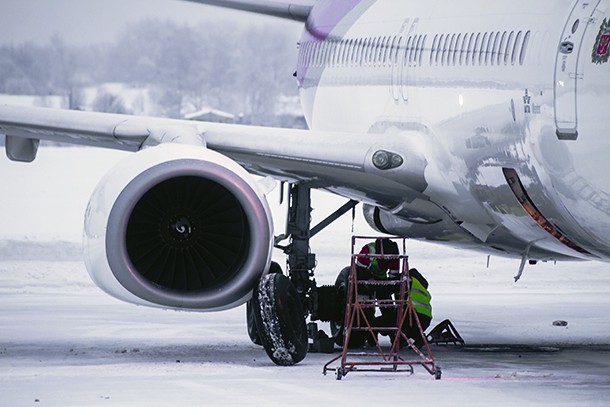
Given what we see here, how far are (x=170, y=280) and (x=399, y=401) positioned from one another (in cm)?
264

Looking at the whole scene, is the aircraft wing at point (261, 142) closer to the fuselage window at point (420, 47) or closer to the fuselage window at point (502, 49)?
the fuselage window at point (420, 47)

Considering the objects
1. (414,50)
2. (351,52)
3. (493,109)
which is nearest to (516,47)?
(493,109)

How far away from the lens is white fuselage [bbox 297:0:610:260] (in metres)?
9.44

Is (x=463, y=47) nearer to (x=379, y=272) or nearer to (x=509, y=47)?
(x=509, y=47)

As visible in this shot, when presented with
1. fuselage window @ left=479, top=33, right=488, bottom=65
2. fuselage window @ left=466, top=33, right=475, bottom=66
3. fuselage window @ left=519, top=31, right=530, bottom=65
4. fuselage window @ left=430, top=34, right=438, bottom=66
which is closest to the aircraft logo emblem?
fuselage window @ left=519, top=31, right=530, bottom=65

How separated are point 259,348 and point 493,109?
11.4ft

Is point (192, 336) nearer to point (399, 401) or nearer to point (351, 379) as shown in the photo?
point (351, 379)

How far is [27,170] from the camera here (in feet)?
119

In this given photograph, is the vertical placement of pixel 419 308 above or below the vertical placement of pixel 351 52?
below

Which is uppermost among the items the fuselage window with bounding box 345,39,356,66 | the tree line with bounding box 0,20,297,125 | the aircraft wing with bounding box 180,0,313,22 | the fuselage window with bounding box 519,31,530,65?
the tree line with bounding box 0,20,297,125

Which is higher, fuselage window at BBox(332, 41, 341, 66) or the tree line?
the tree line

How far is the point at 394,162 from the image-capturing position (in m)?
11.5

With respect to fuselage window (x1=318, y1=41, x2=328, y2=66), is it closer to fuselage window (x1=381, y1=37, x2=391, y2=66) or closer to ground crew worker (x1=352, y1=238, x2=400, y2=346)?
fuselage window (x1=381, y1=37, x2=391, y2=66)

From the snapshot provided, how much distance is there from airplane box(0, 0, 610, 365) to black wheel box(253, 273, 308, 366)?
11 mm
